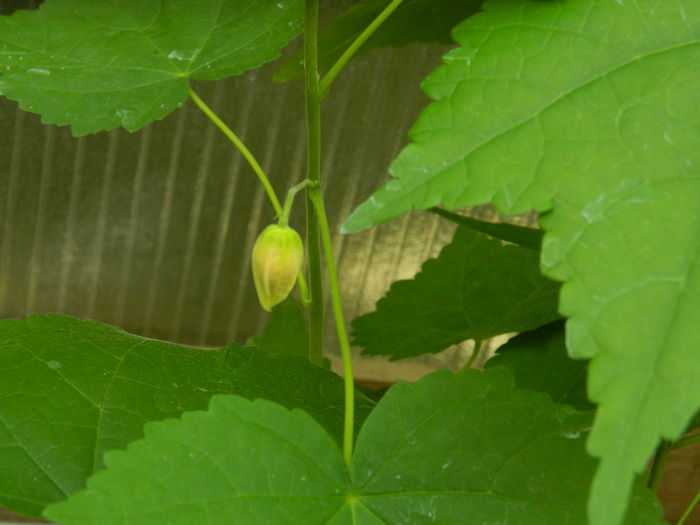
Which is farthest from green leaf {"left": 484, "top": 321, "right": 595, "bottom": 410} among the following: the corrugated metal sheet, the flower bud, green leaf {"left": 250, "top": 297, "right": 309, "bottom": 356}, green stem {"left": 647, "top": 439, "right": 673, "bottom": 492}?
the corrugated metal sheet

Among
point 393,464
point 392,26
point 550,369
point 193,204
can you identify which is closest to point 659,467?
point 550,369

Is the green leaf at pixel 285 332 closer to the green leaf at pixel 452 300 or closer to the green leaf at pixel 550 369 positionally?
the green leaf at pixel 452 300

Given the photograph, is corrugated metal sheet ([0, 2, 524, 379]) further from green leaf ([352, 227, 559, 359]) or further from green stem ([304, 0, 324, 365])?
green stem ([304, 0, 324, 365])

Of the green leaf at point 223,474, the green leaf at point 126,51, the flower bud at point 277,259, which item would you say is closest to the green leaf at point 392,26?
the green leaf at point 126,51

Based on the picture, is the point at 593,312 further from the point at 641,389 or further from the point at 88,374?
the point at 88,374

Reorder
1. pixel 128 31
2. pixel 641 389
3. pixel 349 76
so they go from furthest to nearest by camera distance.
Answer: pixel 349 76
pixel 128 31
pixel 641 389

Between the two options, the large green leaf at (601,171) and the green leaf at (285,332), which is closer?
the large green leaf at (601,171)

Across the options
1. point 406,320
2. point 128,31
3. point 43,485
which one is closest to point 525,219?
point 406,320

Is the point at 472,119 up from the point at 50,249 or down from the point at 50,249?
up
